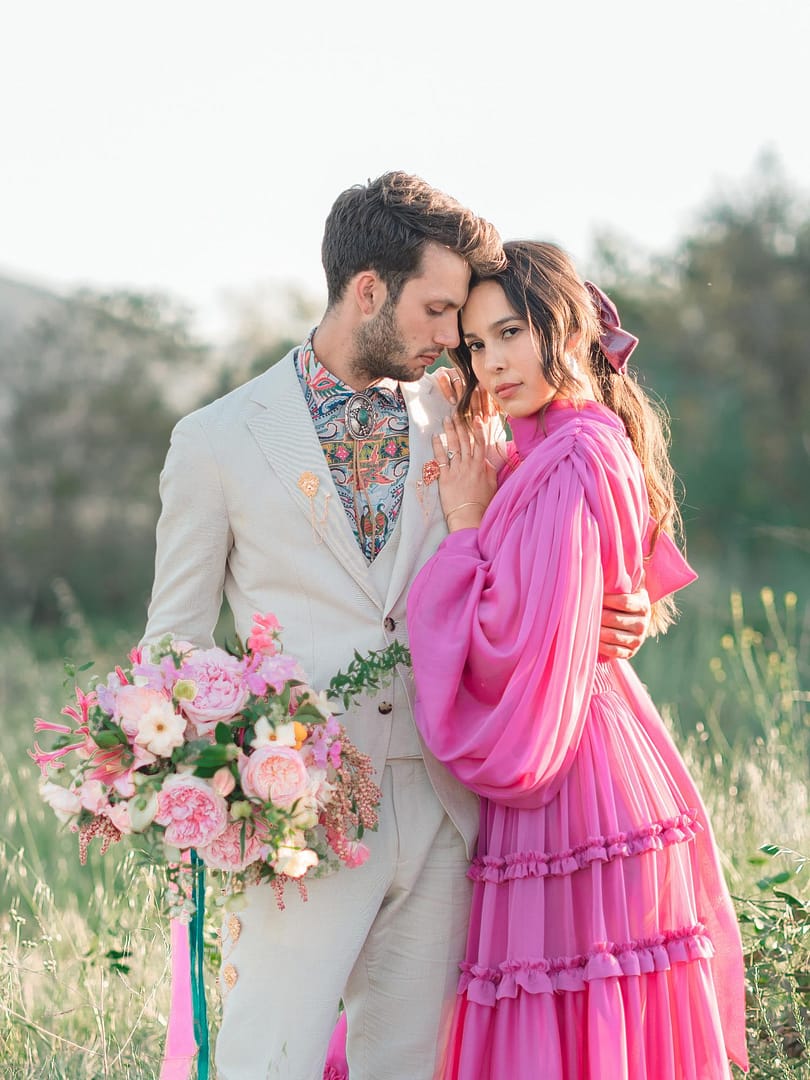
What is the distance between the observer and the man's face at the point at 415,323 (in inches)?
128

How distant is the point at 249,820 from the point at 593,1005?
34.6 inches

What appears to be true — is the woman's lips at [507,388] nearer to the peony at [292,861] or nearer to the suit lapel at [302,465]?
the suit lapel at [302,465]

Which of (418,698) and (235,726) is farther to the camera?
(418,698)

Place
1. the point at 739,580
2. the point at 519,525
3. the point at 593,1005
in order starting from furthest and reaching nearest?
the point at 739,580, the point at 519,525, the point at 593,1005

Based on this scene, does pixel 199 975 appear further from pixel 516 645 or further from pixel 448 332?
pixel 448 332

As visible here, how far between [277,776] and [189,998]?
87cm

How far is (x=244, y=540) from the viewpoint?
125 inches

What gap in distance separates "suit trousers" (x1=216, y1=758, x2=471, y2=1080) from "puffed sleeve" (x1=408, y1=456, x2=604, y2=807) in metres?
0.22

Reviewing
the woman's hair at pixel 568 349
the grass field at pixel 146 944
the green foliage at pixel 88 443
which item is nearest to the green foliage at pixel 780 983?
the grass field at pixel 146 944

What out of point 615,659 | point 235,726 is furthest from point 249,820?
point 615,659

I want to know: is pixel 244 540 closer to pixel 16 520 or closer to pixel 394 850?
pixel 394 850

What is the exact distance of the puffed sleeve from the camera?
290 cm

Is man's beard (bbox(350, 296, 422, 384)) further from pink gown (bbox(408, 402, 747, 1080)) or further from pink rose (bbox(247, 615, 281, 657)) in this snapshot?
pink rose (bbox(247, 615, 281, 657))

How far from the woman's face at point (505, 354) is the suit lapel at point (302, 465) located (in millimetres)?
469
